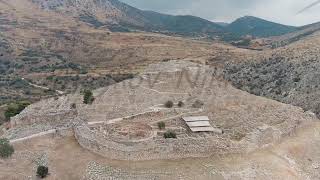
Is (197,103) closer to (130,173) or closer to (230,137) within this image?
(230,137)

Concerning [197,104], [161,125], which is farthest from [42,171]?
[197,104]

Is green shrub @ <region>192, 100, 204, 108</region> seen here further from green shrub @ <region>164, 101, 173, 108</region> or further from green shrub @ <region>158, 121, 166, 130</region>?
green shrub @ <region>158, 121, 166, 130</region>

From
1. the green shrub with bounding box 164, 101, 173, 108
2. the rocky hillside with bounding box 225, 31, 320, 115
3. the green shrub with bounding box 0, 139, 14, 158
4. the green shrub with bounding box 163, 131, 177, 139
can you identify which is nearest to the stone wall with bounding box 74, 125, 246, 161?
the green shrub with bounding box 163, 131, 177, 139

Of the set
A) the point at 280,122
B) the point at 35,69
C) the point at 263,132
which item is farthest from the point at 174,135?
the point at 35,69

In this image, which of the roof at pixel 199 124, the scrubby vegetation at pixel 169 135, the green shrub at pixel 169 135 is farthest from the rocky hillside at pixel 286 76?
the green shrub at pixel 169 135

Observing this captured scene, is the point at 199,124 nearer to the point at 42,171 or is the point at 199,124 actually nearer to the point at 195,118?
the point at 195,118

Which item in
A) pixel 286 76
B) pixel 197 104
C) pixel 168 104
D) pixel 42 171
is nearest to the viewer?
pixel 42 171
